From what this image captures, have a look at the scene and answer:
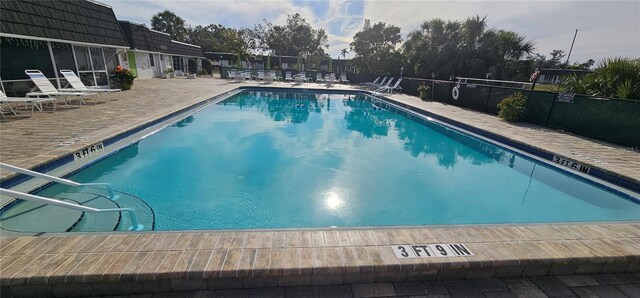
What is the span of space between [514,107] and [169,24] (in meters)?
47.5

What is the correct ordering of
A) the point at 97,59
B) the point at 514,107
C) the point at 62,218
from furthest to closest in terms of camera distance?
the point at 97,59
the point at 514,107
the point at 62,218

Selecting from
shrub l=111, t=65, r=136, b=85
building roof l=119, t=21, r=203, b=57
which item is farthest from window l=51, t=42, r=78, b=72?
building roof l=119, t=21, r=203, b=57

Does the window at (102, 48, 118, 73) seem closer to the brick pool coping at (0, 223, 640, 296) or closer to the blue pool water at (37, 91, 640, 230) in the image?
the blue pool water at (37, 91, 640, 230)

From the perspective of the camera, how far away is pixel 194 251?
6.70 ft

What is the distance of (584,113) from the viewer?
680 cm

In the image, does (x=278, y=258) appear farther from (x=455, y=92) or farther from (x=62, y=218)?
(x=455, y=92)

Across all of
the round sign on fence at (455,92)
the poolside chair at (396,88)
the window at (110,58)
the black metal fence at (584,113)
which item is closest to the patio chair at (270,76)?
the poolside chair at (396,88)

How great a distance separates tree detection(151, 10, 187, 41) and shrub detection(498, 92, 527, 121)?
45214 mm

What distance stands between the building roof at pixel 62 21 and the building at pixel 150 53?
2.63m

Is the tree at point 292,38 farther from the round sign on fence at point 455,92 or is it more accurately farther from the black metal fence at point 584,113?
A: the black metal fence at point 584,113

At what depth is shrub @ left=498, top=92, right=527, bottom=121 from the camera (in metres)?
8.23

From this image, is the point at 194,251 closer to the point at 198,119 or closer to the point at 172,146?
the point at 172,146

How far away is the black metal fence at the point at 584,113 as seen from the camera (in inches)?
233

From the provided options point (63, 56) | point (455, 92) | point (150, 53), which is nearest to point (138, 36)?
point (150, 53)
